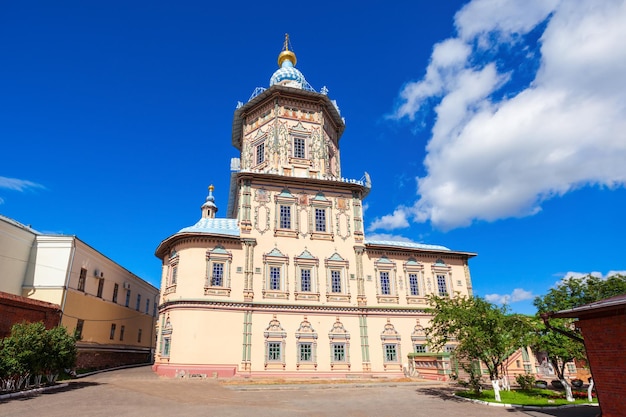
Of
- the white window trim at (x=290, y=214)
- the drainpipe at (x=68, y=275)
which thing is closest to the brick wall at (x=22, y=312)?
the drainpipe at (x=68, y=275)

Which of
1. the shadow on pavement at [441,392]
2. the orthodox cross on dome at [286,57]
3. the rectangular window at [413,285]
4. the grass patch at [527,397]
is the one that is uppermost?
the orthodox cross on dome at [286,57]

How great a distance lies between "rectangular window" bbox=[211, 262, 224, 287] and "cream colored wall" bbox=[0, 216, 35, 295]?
1072 centimetres

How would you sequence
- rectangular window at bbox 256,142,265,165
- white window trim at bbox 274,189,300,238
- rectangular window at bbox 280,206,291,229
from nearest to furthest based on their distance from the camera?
white window trim at bbox 274,189,300,238 < rectangular window at bbox 280,206,291,229 < rectangular window at bbox 256,142,265,165

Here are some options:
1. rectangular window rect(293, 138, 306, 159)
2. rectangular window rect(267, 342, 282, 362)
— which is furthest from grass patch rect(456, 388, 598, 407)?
rectangular window rect(293, 138, 306, 159)

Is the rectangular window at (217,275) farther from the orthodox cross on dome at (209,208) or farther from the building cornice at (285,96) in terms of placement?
the orthodox cross on dome at (209,208)

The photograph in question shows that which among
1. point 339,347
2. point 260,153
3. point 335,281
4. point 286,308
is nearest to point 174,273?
point 286,308

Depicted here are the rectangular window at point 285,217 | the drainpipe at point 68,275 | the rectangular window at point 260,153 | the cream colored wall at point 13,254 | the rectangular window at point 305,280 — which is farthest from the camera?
the rectangular window at point 260,153

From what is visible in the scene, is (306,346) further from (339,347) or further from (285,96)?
(285,96)

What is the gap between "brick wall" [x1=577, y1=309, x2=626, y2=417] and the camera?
9508 millimetres

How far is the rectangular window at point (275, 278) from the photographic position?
24950 millimetres

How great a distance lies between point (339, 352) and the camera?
24.6 m

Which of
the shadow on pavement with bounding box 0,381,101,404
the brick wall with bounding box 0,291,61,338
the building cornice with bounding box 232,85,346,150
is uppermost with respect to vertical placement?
the building cornice with bounding box 232,85,346,150

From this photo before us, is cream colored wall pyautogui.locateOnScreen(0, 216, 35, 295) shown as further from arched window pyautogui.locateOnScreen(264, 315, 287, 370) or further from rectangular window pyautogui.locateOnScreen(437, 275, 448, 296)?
rectangular window pyautogui.locateOnScreen(437, 275, 448, 296)

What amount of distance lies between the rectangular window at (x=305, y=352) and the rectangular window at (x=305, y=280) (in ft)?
11.3
